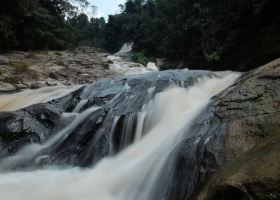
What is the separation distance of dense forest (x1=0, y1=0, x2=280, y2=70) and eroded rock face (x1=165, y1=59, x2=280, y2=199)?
745 cm

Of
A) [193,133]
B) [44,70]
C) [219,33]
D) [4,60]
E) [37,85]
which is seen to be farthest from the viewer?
[219,33]

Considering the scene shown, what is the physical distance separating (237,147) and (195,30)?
19.8m

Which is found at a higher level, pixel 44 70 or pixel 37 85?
pixel 44 70

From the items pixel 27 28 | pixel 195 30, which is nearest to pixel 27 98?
pixel 27 28

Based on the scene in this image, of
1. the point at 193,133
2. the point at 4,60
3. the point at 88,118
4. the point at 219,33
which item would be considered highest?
the point at 219,33

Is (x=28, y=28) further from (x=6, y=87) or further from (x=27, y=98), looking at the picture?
(x=27, y=98)

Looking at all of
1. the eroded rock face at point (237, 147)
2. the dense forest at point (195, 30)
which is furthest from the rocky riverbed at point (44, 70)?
the eroded rock face at point (237, 147)

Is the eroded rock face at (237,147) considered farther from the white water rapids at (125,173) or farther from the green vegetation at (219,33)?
the green vegetation at (219,33)

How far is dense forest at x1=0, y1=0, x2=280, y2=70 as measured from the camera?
15.1 metres

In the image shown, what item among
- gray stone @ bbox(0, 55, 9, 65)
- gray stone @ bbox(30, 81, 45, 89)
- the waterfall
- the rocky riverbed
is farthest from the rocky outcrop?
gray stone @ bbox(0, 55, 9, 65)

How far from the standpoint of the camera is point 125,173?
6012 mm

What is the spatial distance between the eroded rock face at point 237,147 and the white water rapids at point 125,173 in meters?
0.60

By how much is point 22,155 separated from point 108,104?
7.12ft

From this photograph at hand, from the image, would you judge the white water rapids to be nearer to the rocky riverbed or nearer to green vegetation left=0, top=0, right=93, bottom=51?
the rocky riverbed
